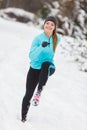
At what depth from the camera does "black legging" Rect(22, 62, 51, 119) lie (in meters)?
6.44

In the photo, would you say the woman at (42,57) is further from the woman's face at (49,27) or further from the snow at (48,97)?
the snow at (48,97)

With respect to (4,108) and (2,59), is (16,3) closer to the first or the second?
(2,59)

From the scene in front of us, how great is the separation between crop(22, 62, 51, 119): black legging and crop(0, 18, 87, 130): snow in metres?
0.34

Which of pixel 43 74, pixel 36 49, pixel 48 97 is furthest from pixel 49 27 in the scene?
pixel 48 97

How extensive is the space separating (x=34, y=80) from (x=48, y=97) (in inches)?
105

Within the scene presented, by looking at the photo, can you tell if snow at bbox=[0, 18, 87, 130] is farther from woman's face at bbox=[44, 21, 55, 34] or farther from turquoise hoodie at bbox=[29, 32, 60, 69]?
woman's face at bbox=[44, 21, 55, 34]

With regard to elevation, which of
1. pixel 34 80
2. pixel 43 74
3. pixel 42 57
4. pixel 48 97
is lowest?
pixel 48 97

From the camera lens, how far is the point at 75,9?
28.4m

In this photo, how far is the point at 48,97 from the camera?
30.7ft

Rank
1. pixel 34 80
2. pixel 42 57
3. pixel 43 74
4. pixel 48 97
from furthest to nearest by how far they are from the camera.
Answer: pixel 48 97 → pixel 34 80 → pixel 42 57 → pixel 43 74

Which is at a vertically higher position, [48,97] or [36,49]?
[36,49]

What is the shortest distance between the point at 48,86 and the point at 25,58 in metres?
3.96

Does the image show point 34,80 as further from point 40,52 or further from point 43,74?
point 40,52

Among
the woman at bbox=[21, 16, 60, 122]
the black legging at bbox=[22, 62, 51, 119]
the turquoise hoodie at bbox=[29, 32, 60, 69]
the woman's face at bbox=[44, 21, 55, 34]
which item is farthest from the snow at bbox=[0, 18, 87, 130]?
the woman's face at bbox=[44, 21, 55, 34]
